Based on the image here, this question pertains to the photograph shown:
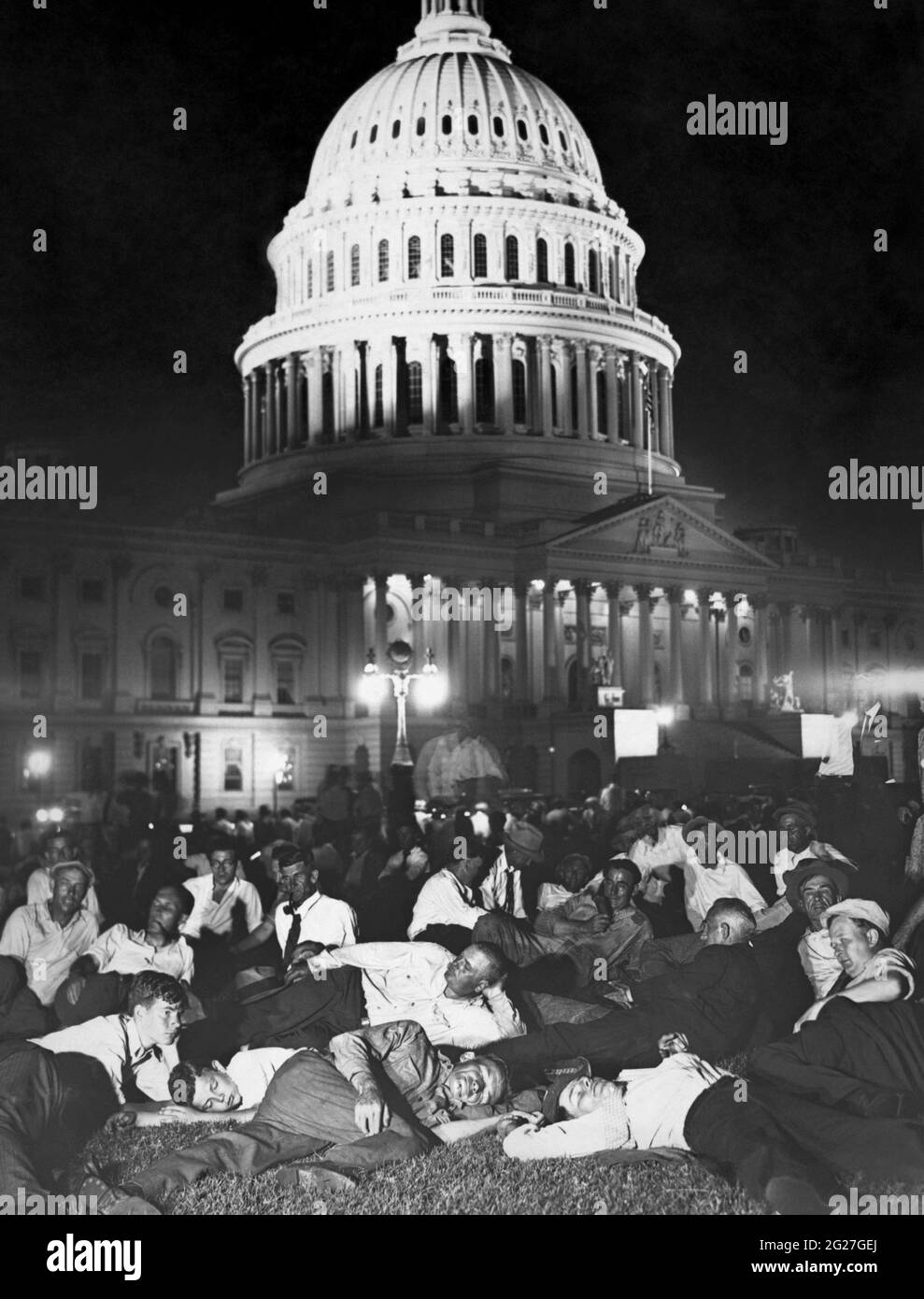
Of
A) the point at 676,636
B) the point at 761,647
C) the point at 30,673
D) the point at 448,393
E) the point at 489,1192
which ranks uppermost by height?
the point at 448,393

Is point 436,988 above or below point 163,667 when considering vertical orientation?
below

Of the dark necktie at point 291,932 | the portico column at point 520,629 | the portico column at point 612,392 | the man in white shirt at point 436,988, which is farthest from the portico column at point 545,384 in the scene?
the man in white shirt at point 436,988

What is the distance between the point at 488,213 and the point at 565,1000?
2980 inches

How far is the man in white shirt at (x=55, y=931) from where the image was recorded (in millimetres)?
12797

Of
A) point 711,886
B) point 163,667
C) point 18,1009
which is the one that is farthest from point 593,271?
point 18,1009

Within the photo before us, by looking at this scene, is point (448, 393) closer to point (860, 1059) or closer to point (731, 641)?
point (731, 641)

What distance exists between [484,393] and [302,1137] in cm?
7432

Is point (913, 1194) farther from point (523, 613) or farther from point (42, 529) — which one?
point (523, 613)

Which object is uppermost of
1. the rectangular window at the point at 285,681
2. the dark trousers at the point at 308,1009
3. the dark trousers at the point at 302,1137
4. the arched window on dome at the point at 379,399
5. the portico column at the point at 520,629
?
the arched window on dome at the point at 379,399

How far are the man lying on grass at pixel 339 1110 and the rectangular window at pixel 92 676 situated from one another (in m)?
53.4

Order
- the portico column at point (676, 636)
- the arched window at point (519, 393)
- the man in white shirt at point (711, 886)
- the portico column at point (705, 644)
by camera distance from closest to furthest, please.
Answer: the man in white shirt at point (711, 886) < the portico column at point (676, 636) < the portico column at point (705, 644) < the arched window at point (519, 393)

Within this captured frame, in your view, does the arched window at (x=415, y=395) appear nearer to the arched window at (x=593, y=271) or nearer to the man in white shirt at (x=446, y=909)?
the arched window at (x=593, y=271)

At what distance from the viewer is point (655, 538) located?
76.3 m
